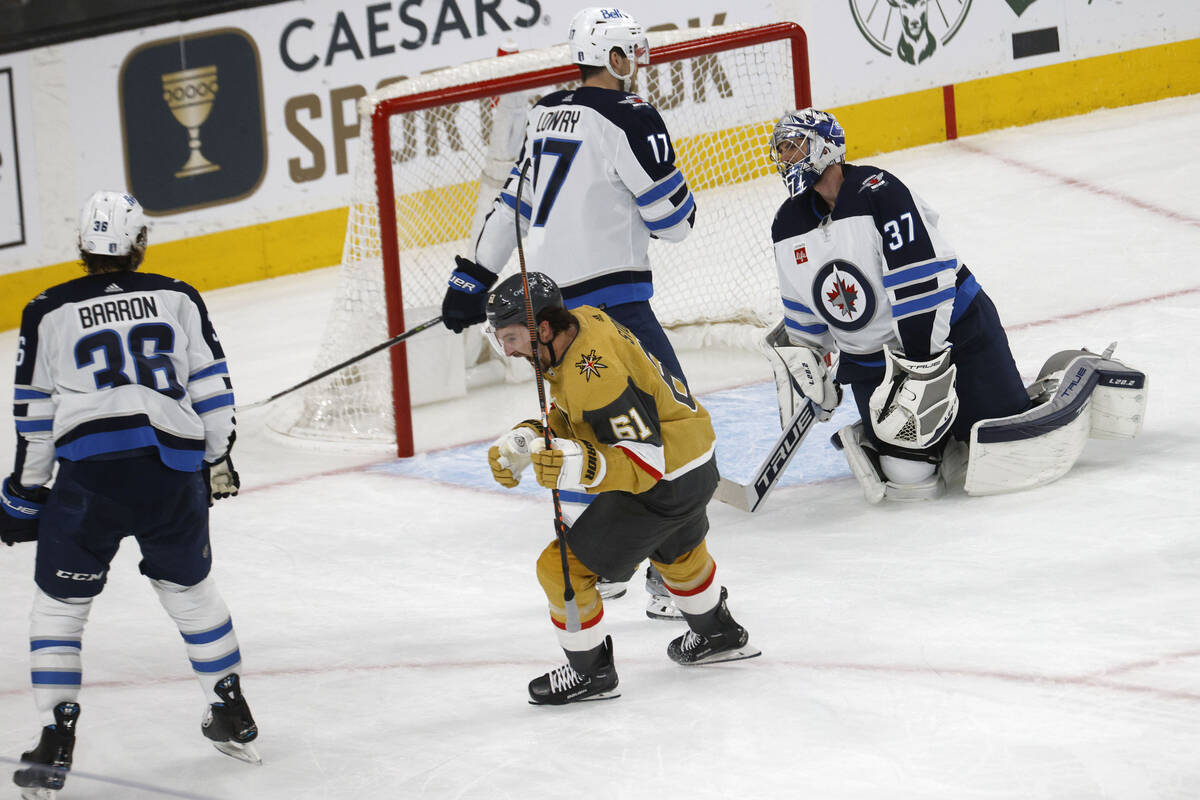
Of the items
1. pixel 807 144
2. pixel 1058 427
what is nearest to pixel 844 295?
pixel 807 144

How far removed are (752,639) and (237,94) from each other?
15.9ft

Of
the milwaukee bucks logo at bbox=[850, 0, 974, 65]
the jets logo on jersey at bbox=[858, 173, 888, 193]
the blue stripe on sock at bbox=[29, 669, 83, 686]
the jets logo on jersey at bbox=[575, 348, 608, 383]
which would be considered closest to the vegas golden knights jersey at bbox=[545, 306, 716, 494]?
the jets logo on jersey at bbox=[575, 348, 608, 383]

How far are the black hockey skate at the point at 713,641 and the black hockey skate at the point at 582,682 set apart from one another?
184 mm

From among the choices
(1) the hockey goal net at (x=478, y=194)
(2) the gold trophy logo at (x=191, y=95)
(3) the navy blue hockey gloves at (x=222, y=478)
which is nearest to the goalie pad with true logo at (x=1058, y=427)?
(1) the hockey goal net at (x=478, y=194)

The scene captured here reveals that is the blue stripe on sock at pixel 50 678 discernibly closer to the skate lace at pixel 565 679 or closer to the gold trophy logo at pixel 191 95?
the skate lace at pixel 565 679

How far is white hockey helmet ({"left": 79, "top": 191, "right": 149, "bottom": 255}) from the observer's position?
2871mm

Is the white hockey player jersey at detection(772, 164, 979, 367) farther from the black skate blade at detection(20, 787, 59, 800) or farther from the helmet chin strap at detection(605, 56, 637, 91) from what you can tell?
the black skate blade at detection(20, 787, 59, 800)

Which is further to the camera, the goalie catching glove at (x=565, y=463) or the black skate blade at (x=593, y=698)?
the black skate blade at (x=593, y=698)

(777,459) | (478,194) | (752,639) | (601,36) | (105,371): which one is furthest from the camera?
(478,194)

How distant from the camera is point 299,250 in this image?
7.83 metres

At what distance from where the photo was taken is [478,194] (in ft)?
18.8

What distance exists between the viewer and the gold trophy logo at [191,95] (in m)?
7.41

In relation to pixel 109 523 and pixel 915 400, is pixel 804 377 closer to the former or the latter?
pixel 915 400

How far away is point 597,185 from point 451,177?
204cm
